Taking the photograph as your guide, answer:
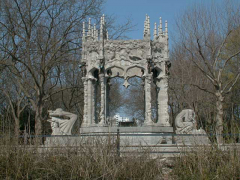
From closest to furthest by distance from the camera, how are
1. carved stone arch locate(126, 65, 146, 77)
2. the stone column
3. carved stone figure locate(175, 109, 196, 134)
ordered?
carved stone figure locate(175, 109, 196, 134)
the stone column
carved stone arch locate(126, 65, 146, 77)

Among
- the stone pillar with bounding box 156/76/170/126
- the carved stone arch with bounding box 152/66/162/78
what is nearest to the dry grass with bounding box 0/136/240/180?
the stone pillar with bounding box 156/76/170/126

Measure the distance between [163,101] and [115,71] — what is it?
2.98 m

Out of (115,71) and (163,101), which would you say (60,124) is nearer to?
(115,71)

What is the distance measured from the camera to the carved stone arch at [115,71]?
15.0 metres

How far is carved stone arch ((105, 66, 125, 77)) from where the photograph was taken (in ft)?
49.3

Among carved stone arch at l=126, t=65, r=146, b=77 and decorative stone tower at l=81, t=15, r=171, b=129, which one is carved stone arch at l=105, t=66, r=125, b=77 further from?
carved stone arch at l=126, t=65, r=146, b=77

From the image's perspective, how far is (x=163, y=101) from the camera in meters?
15.1

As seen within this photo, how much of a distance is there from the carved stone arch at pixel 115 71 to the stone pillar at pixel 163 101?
200 centimetres

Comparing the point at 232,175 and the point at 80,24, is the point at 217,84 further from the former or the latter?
the point at 232,175

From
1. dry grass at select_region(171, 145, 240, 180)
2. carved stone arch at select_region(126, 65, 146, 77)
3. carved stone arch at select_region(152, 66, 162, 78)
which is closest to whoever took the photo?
dry grass at select_region(171, 145, 240, 180)

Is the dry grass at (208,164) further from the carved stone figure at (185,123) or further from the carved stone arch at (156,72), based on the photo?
the carved stone arch at (156,72)

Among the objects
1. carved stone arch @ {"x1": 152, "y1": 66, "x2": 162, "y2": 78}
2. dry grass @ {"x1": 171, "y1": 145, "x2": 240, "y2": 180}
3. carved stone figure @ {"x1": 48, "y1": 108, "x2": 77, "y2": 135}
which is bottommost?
dry grass @ {"x1": 171, "y1": 145, "x2": 240, "y2": 180}

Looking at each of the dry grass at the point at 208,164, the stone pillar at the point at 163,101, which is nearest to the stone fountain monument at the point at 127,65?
the stone pillar at the point at 163,101

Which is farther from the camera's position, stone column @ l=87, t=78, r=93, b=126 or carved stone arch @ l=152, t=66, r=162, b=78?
carved stone arch @ l=152, t=66, r=162, b=78
